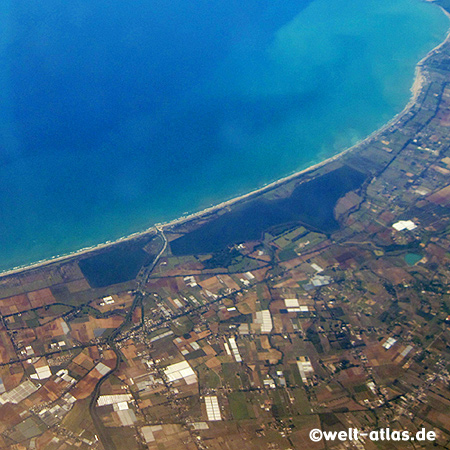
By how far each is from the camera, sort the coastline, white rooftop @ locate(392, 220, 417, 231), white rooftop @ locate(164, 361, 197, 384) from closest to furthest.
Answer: white rooftop @ locate(164, 361, 197, 384) → the coastline → white rooftop @ locate(392, 220, 417, 231)

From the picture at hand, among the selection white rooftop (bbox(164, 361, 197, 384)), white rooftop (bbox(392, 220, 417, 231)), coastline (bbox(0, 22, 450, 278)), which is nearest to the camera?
white rooftop (bbox(164, 361, 197, 384))

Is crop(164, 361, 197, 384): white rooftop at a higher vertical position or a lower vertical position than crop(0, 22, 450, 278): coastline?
lower

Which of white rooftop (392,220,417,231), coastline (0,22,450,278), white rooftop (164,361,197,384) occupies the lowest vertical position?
white rooftop (164,361,197,384)

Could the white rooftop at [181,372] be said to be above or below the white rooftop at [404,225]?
below

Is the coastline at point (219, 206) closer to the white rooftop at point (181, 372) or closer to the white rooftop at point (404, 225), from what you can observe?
the white rooftop at point (404, 225)

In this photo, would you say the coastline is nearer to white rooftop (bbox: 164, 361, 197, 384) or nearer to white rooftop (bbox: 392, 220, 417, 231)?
white rooftop (bbox: 392, 220, 417, 231)

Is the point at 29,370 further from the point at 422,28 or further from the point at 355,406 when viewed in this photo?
the point at 422,28

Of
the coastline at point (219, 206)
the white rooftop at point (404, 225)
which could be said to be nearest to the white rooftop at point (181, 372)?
the coastline at point (219, 206)

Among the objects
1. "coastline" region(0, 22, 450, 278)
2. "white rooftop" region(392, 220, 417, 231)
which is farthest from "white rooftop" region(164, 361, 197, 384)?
"white rooftop" region(392, 220, 417, 231)

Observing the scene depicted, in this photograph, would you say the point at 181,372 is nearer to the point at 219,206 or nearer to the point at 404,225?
the point at 219,206

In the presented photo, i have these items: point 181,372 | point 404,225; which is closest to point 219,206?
point 404,225

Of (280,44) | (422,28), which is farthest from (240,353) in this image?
(422,28)
